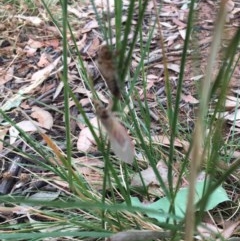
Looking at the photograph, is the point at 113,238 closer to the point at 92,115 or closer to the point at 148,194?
the point at 148,194

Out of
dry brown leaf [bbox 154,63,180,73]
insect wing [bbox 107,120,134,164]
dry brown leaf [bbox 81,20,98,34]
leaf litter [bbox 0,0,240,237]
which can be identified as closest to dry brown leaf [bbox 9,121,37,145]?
leaf litter [bbox 0,0,240,237]

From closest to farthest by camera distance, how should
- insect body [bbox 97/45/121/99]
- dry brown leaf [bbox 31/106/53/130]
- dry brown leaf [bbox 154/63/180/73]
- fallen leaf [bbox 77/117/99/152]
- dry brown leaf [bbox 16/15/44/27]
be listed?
1. insect body [bbox 97/45/121/99]
2. fallen leaf [bbox 77/117/99/152]
3. dry brown leaf [bbox 31/106/53/130]
4. dry brown leaf [bbox 154/63/180/73]
5. dry brown leaf [bbox 16/15/44/27]

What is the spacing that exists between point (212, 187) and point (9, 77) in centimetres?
126

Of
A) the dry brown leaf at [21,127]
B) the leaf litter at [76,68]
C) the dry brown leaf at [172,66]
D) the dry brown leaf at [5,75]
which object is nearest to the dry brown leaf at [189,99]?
the leaf litter at [76,68]

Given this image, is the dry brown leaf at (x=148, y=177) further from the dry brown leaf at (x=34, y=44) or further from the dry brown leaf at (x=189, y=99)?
the dry brown leaf at (x=34, y=44)

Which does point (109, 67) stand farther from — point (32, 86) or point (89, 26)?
point (89, 26)

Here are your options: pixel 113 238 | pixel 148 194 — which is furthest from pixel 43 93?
pixel 113 238

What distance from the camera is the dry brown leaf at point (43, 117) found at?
4.77 feet

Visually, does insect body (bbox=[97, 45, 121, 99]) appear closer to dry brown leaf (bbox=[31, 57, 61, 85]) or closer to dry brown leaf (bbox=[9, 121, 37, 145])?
dry brown leaf (bbox=[9, 121, 37, 145])

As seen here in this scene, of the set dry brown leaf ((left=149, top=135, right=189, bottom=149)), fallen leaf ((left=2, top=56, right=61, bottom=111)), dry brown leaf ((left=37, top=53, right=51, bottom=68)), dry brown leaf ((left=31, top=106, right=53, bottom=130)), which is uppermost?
dry brown leaf ((left=37, top=53, right=51, bottom=68))

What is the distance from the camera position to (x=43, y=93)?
1.61 m

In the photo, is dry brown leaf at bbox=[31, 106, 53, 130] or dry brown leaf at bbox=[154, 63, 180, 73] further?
dry brown leaf at bbox=[154, 63, 180, 73]

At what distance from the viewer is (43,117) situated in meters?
1.49

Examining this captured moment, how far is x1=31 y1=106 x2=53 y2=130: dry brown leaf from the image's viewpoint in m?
1.45
